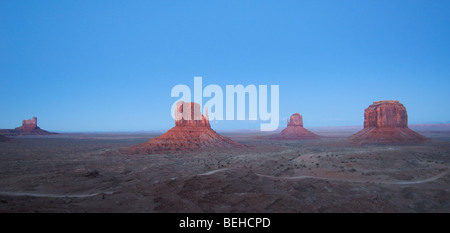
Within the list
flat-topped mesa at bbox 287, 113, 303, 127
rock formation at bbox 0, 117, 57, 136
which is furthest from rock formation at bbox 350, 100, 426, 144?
rock formation at bbox 0, 117, 57, 136

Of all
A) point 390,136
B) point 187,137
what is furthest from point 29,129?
point 390,136

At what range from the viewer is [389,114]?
51.3m

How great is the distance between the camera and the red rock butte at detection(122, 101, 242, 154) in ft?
126

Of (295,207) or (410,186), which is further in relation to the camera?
(410,186)

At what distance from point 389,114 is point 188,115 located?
4819 centimetres

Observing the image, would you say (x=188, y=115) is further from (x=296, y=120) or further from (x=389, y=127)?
(x=296, y=120)

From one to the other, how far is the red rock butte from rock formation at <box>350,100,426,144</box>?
34271 millimetres

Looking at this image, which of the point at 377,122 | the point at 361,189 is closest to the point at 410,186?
the point at 361,189

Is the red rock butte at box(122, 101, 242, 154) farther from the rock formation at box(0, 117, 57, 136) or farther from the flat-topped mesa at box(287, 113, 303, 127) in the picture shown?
the rock formation at box(0, 117, 57, 136)
